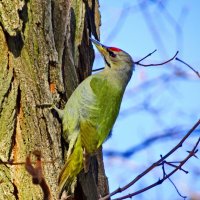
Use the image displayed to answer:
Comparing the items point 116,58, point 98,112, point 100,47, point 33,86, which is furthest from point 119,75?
point 33,86

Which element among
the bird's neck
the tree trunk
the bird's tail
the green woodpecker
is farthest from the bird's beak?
the bird's tail

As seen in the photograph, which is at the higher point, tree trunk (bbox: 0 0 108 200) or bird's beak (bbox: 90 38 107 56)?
bird's beak (bbox: 90 38 107 56)

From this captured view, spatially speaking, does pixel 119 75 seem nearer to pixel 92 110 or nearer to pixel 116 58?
pixel 116 58

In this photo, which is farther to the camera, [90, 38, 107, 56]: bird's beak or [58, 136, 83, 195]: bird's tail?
[90, 38, 107, 56]: bird's beak

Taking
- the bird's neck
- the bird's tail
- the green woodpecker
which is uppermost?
the bird's neck

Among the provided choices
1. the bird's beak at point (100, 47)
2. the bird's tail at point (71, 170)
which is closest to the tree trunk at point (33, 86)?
the bird's tail at point (71, 170)

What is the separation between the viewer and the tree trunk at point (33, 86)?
2.84 metres

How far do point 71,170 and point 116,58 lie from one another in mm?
1288

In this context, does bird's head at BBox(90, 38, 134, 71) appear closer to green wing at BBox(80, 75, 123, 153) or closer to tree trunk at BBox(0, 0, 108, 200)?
green wing at BBox(80, 75, 123, 153)

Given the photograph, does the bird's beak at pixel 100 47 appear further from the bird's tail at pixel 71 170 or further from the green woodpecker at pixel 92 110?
the bird's tail at pixel 71 170

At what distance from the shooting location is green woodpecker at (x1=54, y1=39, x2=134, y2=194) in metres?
3.20

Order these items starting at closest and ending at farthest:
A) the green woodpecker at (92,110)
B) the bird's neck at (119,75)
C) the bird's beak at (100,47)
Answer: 1. the green woodpecker at (92,110)
2. the bird's beak at (100,47)
3. the bird's neck at (119,75)

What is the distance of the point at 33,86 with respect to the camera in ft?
9.98

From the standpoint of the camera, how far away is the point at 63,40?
11.3ft
